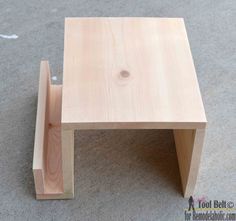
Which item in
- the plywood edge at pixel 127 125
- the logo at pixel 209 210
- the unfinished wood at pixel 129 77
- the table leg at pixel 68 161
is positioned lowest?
the logo at pixel 209 210

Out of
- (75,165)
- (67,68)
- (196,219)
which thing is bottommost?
(196,219)

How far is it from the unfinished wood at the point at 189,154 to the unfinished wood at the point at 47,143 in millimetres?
Answer: 308

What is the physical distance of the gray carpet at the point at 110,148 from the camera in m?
1.10

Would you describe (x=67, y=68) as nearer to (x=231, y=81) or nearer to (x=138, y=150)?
(x=138, y=150)

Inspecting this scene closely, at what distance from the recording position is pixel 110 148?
1237 mm

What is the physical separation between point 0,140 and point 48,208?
0.88 ft

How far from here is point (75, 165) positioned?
1192mm

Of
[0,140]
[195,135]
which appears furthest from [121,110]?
[0,140]

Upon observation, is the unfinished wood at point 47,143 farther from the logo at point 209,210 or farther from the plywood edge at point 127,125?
the logo at point 209,210

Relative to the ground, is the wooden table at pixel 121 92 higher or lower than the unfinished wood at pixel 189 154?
higher

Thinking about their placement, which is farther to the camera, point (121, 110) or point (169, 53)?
point (169, 53)

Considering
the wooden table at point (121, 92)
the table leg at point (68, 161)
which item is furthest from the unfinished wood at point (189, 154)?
the table leg at point (68, 161)

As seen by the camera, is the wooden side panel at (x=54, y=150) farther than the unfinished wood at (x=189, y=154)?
Yes

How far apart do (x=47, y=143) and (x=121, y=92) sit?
1.03 ft
